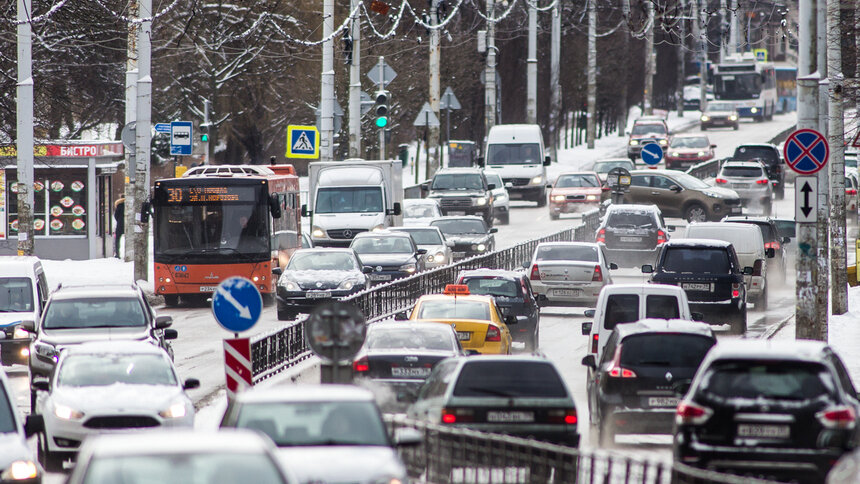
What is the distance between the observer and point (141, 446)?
7.90 metres

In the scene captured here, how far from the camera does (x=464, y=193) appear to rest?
46625mm

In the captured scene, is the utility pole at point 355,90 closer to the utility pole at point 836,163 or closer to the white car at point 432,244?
the white car at point 432,244

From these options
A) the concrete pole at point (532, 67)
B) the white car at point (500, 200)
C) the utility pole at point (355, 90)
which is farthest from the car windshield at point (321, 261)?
the concrete pole at point (532, 67)

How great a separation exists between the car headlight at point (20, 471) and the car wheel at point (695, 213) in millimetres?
34169

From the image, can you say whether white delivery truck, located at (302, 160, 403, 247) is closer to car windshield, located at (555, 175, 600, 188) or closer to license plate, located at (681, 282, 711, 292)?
car windshield, located at (555, 175, 600, 188)

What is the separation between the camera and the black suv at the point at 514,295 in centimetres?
2408

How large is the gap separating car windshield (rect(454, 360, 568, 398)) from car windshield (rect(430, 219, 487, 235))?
84.4 feet

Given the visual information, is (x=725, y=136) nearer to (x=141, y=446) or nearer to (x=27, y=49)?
(x=27, y=49)

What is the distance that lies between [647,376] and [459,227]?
78.1 feet

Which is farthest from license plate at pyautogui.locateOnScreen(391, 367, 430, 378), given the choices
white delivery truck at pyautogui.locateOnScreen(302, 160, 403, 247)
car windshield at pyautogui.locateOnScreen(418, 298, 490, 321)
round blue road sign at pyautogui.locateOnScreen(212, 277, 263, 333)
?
white delivery truck at pyautogui.locateOnScreen(302, 160, 403, 247)

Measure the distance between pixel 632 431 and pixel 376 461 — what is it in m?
5.85

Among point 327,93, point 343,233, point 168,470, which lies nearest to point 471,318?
point 168,470

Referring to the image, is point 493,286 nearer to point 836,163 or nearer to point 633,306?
point 633,306

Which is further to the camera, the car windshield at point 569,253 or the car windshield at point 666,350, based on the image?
the car windshield at point 569,253
